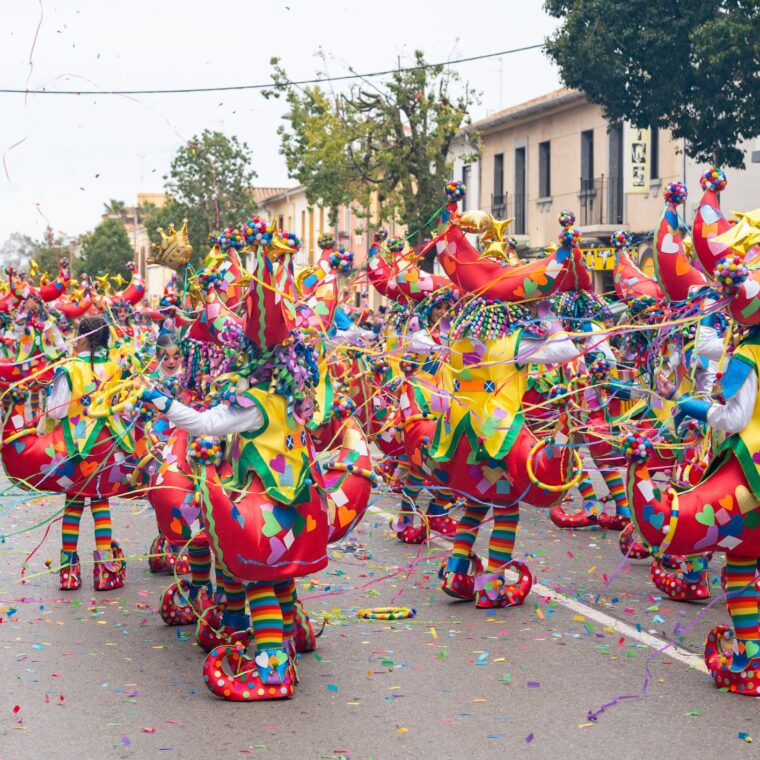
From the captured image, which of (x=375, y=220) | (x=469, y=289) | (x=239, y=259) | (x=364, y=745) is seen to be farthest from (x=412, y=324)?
(x=375, y=220)

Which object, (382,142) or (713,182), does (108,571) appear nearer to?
(713,182)

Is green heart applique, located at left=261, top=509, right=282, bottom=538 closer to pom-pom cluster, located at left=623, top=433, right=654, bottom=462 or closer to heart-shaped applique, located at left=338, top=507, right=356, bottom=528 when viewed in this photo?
heart-shaped applique, located at left=338, top=507, right=356, bottom=528

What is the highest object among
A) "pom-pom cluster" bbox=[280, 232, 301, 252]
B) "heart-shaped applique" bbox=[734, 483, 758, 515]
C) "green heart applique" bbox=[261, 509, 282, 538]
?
"pom-pom cluster" bbox=[280, 232, 301, 252]

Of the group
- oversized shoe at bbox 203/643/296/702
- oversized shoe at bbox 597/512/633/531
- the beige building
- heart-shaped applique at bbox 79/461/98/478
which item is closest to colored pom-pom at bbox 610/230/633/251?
oversized shoe at bbox 597/512/633/531

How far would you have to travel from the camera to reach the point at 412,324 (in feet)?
37.0

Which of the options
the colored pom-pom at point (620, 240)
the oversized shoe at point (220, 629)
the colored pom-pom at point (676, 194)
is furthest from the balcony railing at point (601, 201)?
the oversized shoe at point (220, 629)

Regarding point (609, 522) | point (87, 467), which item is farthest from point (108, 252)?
point (87, 467)

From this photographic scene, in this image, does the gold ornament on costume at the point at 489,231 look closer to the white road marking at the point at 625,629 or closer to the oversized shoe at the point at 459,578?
the oversized shoe at the point at 459,578

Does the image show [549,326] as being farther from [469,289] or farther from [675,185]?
[675,185]

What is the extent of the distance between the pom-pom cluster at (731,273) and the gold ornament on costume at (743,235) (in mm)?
294

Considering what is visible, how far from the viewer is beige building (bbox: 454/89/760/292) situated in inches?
1150

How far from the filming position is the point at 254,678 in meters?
6.22

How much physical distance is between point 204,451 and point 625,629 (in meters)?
2.74

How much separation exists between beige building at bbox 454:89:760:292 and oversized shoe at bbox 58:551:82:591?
58.3 ft
